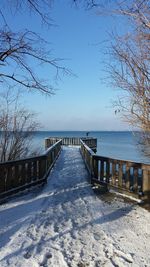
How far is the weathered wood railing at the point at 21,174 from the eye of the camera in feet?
21.6

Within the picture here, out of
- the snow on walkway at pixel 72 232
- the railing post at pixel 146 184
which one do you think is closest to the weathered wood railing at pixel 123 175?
the railing post at pixel 146 184

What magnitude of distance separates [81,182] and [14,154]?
6102mm

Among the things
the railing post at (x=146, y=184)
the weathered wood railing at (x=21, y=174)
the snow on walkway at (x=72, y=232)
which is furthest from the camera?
the weathered wood railing at (x=21, y=174)

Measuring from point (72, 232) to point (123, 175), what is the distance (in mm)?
3008

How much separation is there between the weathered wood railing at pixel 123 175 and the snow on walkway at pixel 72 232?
43cm

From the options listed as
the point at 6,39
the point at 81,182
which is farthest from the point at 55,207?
the point at 6,39

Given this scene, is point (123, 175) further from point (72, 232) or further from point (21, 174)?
point (72, 232)

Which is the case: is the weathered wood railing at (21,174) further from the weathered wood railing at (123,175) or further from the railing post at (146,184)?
the railing post at (146,184)

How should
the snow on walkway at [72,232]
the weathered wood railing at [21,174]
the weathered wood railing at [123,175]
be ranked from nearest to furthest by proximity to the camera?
the snow on walkway at [72,232] < the weathered wood railing at [123,175] < the weathered wood railing at [21,174]

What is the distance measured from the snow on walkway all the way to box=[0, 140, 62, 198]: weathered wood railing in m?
0.35

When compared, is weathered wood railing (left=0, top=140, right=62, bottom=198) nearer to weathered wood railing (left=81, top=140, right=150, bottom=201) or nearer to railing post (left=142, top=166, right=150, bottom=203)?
weathered wood railing (left=81, top=140, right=150, bottom=201)

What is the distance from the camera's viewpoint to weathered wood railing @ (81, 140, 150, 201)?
6252 mm

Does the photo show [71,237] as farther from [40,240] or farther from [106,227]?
[106,227]

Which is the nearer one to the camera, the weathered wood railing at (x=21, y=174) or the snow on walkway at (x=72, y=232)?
the snow on walkway at (x=72, y=232)
